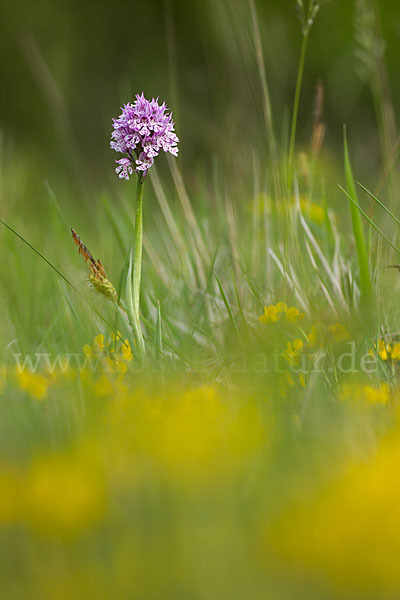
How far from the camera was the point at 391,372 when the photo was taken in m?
1.05

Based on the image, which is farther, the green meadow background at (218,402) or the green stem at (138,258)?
the green stem at (138,258)

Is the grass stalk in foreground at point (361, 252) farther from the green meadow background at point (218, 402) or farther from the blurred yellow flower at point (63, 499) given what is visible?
the blurred yellow flower at point (63, 499)

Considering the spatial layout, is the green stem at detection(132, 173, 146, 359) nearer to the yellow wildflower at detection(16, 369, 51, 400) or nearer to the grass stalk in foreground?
the yellow wildflower at detection(16, 369, 51, 400)

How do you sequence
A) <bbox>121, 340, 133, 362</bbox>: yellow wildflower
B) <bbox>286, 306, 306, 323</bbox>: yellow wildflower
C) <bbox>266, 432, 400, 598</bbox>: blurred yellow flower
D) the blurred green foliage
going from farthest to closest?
the blurred green foliage → <bbox>286, 306, 306, 323</bbox>: yellow wildflower → <bbox>121, 340, 133, 362</bbox>: yellow wildflower → <bbox>266, 432, 400, 598</bbox>: blurred yellow flower

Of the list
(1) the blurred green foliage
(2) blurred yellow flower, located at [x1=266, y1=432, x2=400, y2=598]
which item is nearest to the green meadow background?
(2) blurred yellow flower, located at [x1=266, y1=432, x2=400, y2=598]

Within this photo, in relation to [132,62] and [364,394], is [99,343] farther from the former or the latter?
[132,62]

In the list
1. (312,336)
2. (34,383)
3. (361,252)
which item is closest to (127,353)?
(34,383)

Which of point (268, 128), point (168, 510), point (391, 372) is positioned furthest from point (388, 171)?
point (168, 510)

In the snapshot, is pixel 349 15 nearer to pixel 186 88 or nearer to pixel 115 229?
pixel 186 88

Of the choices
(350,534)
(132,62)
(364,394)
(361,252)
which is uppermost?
(132,62)

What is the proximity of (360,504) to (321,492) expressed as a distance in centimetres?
4

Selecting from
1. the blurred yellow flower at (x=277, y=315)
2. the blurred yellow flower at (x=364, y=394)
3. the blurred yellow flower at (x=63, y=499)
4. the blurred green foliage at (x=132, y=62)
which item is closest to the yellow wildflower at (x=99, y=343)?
the blurred yellow flower at (x=277, y=315)

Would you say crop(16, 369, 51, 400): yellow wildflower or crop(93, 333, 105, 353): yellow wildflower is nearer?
crop(16, 369, 51, 400): yellow wildflower

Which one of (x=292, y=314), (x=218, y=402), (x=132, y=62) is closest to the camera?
(x=218, y=402)
